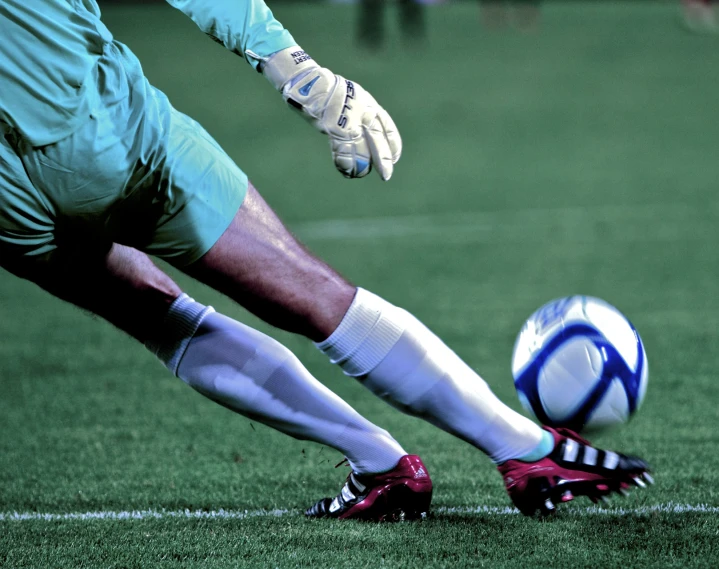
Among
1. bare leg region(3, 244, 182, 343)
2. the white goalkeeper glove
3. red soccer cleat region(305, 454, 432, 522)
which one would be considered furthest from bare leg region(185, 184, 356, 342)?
red soccer cleat region(305, 454, 432, 522)

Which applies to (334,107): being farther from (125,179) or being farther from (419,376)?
(419,376)

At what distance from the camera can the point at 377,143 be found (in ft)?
6.66

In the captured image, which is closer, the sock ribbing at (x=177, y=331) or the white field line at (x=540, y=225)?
the sock ribbing at (x=177, y=331)

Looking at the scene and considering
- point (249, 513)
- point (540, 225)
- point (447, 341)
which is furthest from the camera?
point (540, 225)

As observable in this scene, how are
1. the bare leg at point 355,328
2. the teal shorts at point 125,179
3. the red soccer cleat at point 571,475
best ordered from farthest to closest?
the red soccer cleat at point 571,475
the bare leg at point 355,328
the teal shorts at point 125,179

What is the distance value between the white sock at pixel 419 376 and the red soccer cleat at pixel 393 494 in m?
0.21

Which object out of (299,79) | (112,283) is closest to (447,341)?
(112,283)

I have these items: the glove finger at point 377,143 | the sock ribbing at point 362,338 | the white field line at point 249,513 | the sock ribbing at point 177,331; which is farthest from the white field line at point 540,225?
the glove finger at point 377,143

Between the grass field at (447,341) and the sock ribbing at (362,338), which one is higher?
the sock ribbing at (362,338)

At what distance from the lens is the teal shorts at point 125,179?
1.97 m

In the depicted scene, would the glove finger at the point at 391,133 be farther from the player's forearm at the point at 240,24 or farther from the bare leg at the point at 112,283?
the bare leg at the point at 112,283

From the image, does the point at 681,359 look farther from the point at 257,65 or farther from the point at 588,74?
the point at 588,74

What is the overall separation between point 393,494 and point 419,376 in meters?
0.37

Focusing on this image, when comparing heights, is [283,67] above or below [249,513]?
above
